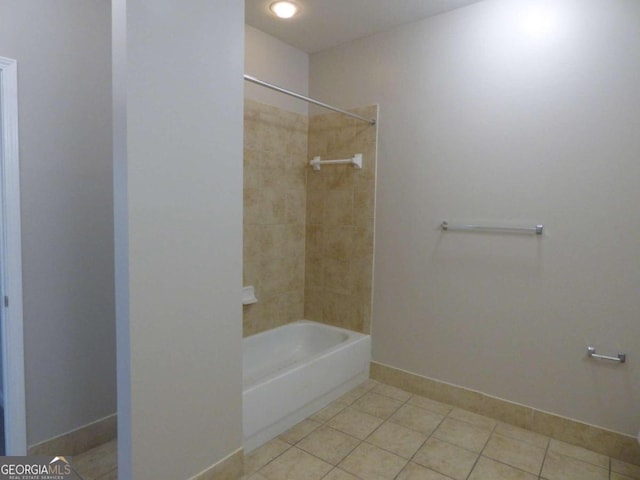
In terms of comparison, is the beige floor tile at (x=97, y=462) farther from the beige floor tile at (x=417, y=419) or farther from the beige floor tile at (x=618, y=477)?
the beige floor tile at (x=618, y=477)

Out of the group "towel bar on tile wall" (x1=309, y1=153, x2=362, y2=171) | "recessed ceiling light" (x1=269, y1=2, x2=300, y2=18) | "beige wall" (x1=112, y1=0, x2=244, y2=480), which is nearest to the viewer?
"beige wall" (x1=112, y1=0, x2=244, y2=480)

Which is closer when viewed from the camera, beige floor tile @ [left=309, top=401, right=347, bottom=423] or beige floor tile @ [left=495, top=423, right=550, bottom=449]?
beige floor tile @ [left=495, top=423, right=550, bottom=449]

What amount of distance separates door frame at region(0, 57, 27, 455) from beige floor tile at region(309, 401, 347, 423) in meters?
1.50

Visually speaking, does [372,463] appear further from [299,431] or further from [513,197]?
[513,197]

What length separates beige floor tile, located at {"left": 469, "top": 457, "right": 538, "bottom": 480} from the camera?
1.89 m

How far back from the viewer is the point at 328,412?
2508 mm

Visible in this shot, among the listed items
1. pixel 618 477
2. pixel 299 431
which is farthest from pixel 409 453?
pixel 618 477

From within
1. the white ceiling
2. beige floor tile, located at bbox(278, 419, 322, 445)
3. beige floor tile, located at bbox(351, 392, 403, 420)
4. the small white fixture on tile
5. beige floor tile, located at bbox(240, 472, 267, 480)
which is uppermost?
the white ceiling

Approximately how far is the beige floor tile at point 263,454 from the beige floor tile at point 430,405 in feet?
3.12

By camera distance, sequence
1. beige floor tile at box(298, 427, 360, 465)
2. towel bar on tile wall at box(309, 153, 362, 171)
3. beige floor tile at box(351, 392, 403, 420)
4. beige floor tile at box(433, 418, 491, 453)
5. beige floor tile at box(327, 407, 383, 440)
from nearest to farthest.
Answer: beige floor tile at box(298, 427, 360, 465)
beige floor tile at box(433, 418, 491, 453)
beige floor tile at box(327, 407, 383, 440)
beige floor tile at box(351, 392, 403, 420)
towel bar on tile wall at box(309, 153, 362, 171)

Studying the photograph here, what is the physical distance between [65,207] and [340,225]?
1822 millimetres

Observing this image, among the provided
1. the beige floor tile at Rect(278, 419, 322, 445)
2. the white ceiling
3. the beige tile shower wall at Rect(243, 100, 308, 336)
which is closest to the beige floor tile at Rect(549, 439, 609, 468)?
the beige floor tile at Rect(278, 419, 322, 445)

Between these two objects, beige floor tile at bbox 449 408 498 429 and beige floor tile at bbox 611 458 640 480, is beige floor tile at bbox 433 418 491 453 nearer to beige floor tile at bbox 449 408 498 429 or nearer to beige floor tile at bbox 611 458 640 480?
beige floor tile at bbox 449 408 498 429

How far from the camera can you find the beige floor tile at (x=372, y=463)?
6.25 ft
